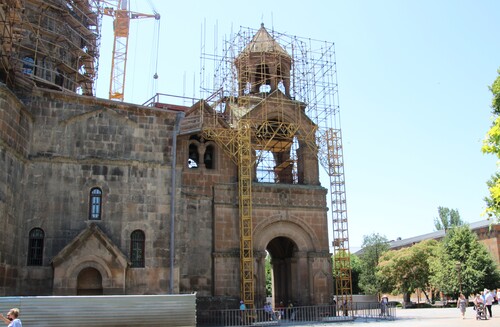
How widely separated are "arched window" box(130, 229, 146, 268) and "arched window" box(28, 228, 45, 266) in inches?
162

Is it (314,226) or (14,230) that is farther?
(314,226)

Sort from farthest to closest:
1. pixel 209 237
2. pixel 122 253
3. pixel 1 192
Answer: pixel 209 237 → pixel 122 253 → pixel 1 192

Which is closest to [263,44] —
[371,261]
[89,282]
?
[89,282]

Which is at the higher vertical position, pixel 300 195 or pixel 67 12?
pixel 67 12

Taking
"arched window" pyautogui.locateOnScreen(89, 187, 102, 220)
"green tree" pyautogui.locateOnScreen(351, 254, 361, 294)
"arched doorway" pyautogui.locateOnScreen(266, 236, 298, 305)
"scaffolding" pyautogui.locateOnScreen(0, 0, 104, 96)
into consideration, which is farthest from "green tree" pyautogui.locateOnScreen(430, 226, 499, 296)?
"scaffolding" pyautogui.locateOnScreen(0, 0, 104, 96)

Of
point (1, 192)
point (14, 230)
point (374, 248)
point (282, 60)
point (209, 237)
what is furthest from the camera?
point (374, 248)

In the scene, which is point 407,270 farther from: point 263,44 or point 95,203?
point 95,203

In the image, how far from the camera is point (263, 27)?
38000mm

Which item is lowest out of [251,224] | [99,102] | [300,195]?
[251,224]

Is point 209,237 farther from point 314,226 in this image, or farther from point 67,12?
point 67,12

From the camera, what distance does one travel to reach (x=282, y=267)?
117 ft

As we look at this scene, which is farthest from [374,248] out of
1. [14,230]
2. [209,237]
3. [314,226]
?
[14,230]

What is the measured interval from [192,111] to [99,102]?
7.44 m

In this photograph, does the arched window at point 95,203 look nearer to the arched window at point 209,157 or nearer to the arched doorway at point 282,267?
the arched window at point 209,157
